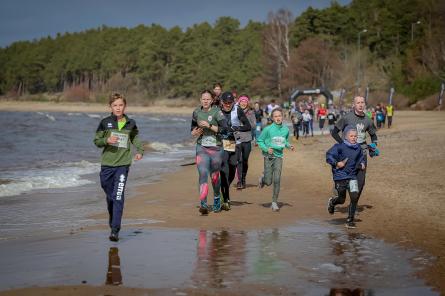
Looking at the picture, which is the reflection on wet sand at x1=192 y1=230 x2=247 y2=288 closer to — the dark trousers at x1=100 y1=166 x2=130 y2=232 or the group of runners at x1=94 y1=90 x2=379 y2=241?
the dark trousers at x1=100 y1=166 x2=130 y2=232

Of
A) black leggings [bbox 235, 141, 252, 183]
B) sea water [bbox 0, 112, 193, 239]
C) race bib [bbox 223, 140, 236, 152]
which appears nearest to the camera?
sea water [bbox 0, 112, 193, 239]

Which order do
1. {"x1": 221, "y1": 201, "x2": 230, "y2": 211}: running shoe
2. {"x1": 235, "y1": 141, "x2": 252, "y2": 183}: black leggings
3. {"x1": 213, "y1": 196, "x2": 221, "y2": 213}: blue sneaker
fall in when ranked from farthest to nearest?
{"x1": 235, "y1": 141, "x2": 252, "y2": 183}: black leggings
{"x1": 221, "y1": 201, "x2": 230, "y2": 211}: running shoe
{"x1": 213, "y1": 196, "x2": 221, "y2": 213}: blue sneaker

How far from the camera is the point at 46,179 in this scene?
1552cm

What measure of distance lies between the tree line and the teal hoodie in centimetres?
5711

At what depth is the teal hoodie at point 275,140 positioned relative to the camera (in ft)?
35.1

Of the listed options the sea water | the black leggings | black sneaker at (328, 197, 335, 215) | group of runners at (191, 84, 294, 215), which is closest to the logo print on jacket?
the sea water

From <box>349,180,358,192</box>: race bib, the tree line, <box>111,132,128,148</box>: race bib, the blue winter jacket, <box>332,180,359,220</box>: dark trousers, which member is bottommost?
<box>332,180,359,220</box>: dark trousers

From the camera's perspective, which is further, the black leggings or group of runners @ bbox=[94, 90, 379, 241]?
the black leggings

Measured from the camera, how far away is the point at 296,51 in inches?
3477

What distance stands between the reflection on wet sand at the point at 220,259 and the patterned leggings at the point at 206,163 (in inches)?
57.4

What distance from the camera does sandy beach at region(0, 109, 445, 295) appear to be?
7559 mm

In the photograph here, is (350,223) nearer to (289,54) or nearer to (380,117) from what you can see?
(380,117)

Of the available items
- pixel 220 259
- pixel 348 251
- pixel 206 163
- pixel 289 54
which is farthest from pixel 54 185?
pixel 289 54

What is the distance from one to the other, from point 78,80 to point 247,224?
579ft
